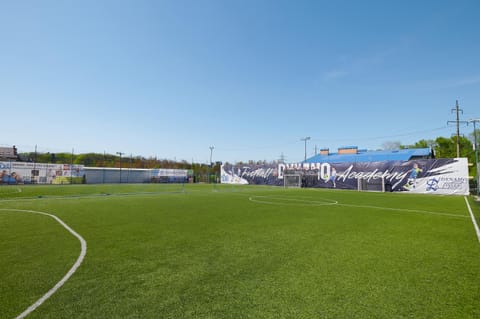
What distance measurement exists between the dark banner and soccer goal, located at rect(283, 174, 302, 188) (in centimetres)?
27

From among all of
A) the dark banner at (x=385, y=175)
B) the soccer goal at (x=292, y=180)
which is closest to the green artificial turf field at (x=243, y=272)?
the dark banner at (x=385, y=175)

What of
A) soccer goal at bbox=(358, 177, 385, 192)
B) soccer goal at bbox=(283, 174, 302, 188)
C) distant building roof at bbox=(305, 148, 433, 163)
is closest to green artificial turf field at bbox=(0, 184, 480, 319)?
soccer goal at bbox=(358, 177, 385, 192)

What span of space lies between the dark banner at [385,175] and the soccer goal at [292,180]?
267 mm

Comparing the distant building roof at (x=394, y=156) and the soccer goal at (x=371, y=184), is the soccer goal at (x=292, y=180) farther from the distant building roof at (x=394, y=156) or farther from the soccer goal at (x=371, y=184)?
the distant building roof at (x=394, y=156)

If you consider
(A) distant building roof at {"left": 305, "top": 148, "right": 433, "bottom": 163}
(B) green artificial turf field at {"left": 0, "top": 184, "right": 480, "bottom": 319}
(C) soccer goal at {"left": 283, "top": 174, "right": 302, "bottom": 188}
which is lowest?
(B) green artificial turf field at {"left": 0, "top": 184, "right": 480, "bottom": 319}

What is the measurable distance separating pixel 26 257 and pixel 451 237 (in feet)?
25.4

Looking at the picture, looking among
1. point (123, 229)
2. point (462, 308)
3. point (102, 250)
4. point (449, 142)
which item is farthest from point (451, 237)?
point (449, 142)

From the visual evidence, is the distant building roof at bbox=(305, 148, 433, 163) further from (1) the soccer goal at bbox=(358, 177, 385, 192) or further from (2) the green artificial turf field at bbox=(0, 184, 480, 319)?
(2) the green artificial turf field at bbox=(0, 184, 480, 319)

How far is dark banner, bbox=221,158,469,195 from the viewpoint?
65.2 feet

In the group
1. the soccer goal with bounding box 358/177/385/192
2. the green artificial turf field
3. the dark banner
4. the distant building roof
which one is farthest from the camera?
the distant building roof

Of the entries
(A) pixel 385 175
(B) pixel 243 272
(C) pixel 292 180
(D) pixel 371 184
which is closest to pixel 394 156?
(D) pixel 371 184

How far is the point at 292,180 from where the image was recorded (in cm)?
3209

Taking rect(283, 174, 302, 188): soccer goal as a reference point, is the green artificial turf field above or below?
below

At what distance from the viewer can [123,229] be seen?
5.77 m
